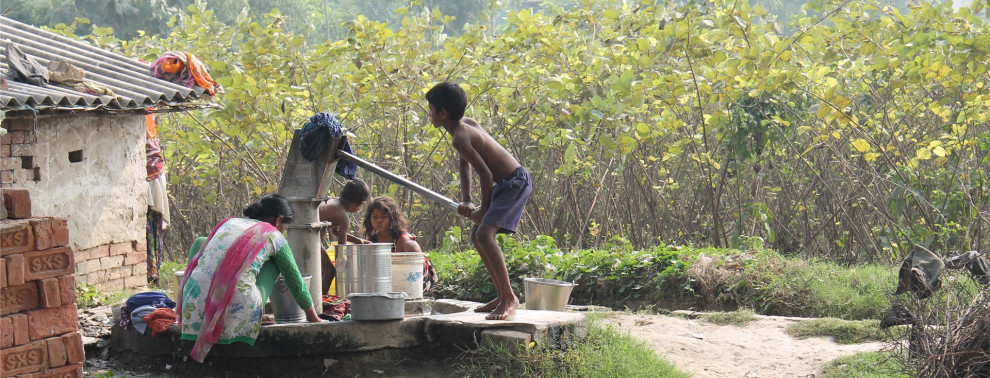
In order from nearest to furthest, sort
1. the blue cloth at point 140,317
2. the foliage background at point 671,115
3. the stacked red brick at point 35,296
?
the stacked red brick at point 35,296
the blue cloth at point 140,317
the foliage background at point 671,115

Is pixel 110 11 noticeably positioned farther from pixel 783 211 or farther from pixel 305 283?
pixel 305 283

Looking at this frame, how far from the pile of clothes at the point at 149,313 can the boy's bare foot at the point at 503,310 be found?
182 centimetres

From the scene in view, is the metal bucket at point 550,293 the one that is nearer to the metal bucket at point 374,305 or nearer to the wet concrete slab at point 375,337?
the wet concrete slab at point 375,337

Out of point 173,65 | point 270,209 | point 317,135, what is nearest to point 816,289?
point 317,135

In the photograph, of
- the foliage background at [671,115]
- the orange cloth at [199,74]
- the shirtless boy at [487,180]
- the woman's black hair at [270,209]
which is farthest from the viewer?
the orange cloth at [199,74]

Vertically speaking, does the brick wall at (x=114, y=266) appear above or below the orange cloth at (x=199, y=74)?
below

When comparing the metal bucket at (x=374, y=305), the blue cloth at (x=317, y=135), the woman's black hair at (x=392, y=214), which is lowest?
the metal bucket at (x=374, y=305)

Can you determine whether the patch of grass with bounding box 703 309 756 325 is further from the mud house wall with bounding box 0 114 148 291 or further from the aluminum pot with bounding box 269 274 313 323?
the mud house wall with bounding box 0 114 148 291

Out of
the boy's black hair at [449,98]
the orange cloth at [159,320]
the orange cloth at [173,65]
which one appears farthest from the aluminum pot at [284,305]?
the orange cloth at [173,65]

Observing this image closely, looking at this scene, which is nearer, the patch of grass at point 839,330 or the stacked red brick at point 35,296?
the stacked red brick at point 35,296

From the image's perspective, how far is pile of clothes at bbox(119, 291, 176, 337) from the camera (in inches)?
221

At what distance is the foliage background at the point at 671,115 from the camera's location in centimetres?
830

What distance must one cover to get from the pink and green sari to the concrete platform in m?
0.27

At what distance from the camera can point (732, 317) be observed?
678 centimetres
